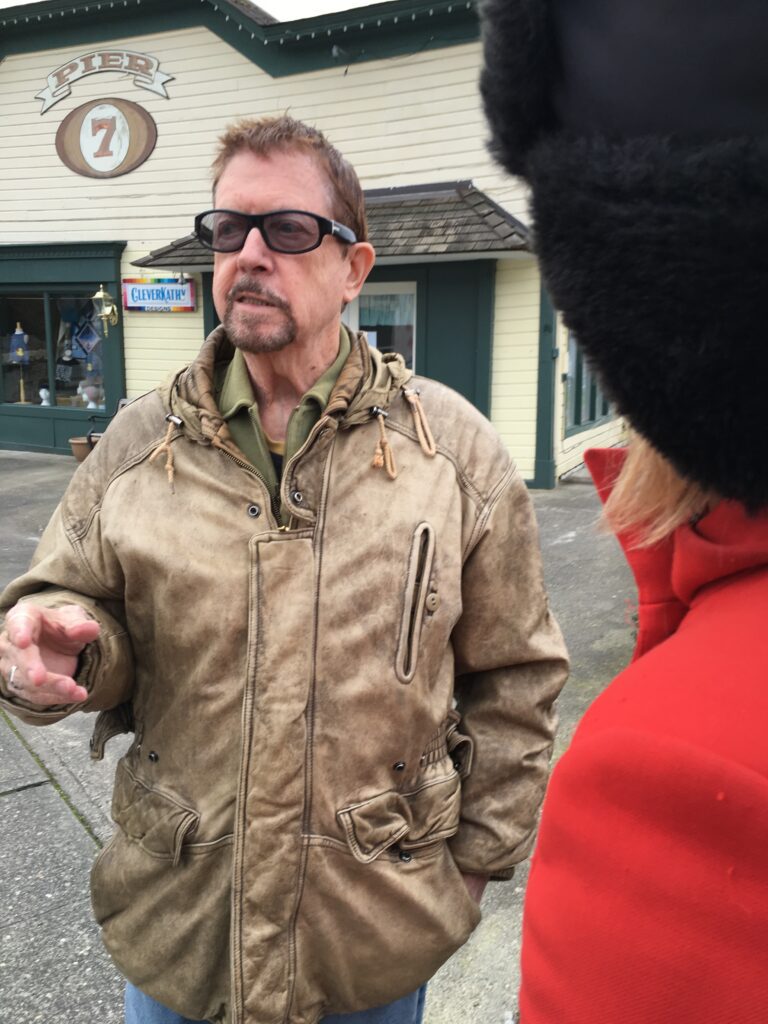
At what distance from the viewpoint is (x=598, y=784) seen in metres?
0.73

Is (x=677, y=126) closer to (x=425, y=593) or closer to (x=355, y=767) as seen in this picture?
(x=425, y=593)

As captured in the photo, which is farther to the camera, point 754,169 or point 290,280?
point 290,280

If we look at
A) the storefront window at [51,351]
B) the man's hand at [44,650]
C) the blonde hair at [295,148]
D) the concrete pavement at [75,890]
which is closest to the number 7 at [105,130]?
the storefront window at [51,351]

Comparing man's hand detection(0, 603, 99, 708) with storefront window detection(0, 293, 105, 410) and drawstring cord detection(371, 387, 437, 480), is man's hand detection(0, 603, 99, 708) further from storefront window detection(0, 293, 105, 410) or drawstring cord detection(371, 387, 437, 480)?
storefront window detection(0, 293, 105, 410)

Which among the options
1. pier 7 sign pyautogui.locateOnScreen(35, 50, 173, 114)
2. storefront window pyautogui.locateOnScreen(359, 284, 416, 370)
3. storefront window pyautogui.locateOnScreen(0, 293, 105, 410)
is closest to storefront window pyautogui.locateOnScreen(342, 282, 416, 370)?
storefront window pyautogui.locateOnScreen(359, 284, 416, 370)

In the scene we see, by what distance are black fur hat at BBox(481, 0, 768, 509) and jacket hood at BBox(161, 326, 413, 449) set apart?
99 centimetres

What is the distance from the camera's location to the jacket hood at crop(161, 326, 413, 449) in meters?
1.76

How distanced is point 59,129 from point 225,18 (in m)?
3.03

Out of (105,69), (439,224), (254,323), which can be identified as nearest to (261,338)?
(254,323)

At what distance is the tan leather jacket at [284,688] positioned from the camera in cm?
163

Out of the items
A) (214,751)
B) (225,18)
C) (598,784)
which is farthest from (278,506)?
(225,18)

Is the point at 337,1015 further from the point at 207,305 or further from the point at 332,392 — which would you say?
the point at 207,305

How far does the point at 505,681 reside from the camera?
75.9 inches

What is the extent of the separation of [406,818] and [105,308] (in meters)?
11.9
